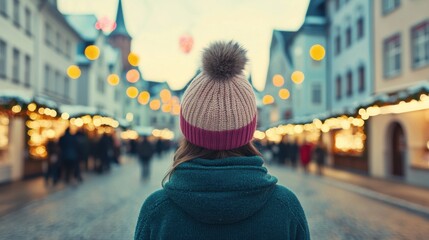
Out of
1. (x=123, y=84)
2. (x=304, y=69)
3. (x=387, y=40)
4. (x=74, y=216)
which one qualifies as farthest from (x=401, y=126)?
(x=123, y=84)

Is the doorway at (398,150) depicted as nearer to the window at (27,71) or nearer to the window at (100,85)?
the window at (27,71)

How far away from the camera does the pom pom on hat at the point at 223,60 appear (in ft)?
6.07

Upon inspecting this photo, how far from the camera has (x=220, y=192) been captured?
1718 mm

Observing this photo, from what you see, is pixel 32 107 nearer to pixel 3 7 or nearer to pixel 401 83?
pixel 3 7

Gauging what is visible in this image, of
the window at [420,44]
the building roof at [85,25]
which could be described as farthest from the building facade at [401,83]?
the building roof at [85,25]

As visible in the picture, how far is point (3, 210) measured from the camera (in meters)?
11.3

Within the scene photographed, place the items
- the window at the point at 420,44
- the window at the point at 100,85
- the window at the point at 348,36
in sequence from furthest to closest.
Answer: the window at the point at 100,85 → the window at the point at 348,36 → the window at the point at 420,44

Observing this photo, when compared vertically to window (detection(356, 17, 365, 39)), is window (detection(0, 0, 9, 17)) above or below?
below

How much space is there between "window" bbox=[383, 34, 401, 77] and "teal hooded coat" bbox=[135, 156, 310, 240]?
68.6 ft

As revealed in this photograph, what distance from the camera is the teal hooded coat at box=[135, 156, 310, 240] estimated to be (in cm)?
171

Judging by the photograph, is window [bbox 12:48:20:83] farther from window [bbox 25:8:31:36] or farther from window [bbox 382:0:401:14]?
window [bbox 382:0:401:14]

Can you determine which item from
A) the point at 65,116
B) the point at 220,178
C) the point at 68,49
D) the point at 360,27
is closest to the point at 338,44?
the point at 360,27

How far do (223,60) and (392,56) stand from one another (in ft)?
71.6

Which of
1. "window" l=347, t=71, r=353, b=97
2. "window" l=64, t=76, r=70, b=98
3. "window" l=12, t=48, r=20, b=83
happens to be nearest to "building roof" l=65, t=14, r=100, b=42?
"window" l=64, t=76, r=70, b=98
